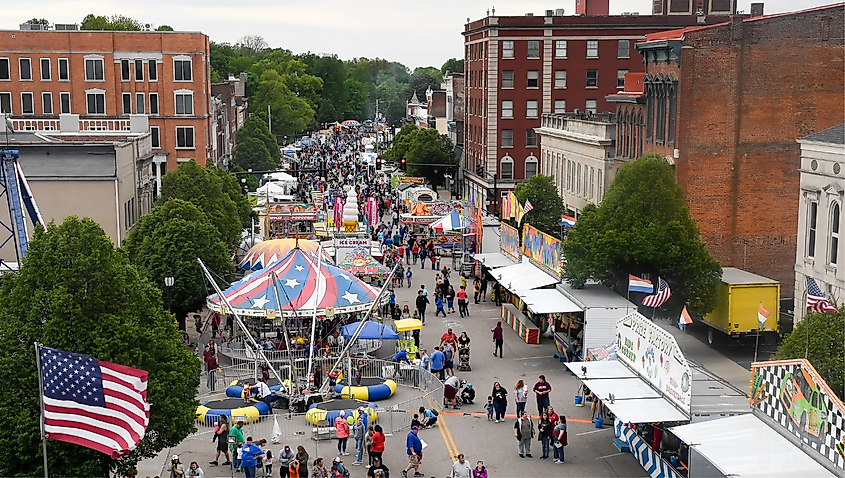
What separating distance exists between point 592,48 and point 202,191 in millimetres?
40000

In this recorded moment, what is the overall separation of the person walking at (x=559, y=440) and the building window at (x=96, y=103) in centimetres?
5475

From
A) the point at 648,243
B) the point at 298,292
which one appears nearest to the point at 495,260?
the point at 648,243

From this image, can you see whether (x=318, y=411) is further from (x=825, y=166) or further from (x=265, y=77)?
(x=265, y=77)

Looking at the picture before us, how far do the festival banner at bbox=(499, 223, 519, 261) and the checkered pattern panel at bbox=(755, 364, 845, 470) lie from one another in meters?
25.6

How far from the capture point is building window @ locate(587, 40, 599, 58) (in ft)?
261

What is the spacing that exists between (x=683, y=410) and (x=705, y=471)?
1.56 metres

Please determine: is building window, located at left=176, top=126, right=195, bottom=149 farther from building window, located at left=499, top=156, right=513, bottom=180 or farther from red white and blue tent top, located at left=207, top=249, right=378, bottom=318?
red white and blue tent top, located at left=207, top=249, right=378, bottom=318

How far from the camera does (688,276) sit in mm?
35094

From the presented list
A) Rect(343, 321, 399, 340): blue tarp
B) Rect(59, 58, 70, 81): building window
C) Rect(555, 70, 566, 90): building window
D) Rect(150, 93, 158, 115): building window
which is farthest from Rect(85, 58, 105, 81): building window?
Rect(343, 321, 399, 340): blue tarp

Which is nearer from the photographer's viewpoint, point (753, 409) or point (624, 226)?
point (753, 409)

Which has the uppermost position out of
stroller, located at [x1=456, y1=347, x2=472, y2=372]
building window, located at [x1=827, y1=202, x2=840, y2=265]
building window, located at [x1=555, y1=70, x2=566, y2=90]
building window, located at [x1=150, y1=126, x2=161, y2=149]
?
building window, located at [x1=555, y1=70, x2=566, y2=90]

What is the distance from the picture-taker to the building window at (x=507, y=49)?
264ft

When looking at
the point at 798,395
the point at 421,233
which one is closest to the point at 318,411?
the point at 798,395

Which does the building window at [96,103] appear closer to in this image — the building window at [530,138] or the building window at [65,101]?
the building window at [65,101]
